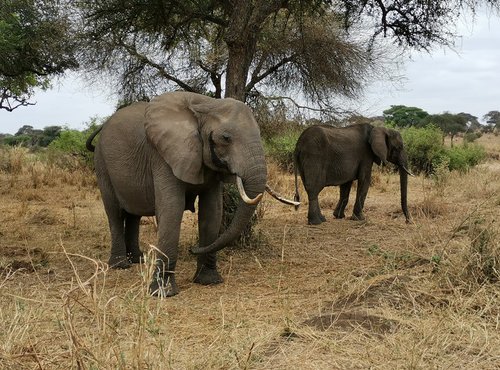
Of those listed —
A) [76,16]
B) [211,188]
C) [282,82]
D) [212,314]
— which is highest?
[76,16]

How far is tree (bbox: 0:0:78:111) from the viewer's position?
34.9 feet

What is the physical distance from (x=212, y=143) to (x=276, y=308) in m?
1.50

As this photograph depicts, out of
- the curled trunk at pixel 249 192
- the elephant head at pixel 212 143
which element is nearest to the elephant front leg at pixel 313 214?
the elephant head at pixel 212 143

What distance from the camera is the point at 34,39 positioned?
39.7ft

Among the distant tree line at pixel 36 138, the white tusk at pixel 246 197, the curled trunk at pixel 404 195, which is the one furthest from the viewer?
the distant tree line at pixel 36 138

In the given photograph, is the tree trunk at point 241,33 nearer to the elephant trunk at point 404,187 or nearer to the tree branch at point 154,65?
the tree branch at point 154,65

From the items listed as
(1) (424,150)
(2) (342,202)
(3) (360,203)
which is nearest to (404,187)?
(3) (360,203)

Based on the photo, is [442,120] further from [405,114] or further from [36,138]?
[36,138]

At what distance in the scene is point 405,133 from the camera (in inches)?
811

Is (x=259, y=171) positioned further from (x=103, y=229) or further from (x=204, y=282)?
(x=103, y=229)

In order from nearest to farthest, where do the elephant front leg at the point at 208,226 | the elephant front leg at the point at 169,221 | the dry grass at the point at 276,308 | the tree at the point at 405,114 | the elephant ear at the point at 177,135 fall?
the dry grass at the point at 276,308 → the elephant ear at the point at 177,135 → the elephant front leg at the point at 169,221 → the elephant front leg at the point at 208,226 → the tree at the point at 405,114

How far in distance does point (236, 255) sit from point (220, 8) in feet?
12.6

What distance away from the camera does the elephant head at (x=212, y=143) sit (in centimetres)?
546

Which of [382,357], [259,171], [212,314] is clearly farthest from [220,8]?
[382,357]
